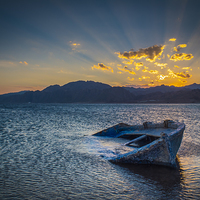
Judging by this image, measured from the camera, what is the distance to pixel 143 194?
5.22 meters

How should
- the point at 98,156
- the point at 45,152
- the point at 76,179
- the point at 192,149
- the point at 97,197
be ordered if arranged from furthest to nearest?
the point at 192,149
the point at 45,152
the point at 98,156
the point at 76,179
the point at 97,197

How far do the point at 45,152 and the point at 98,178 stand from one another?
493cm

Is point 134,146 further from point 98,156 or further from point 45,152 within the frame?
point 45,152

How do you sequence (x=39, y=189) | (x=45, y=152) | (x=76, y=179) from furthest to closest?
1. (x=45, y=152)
2. (x=76, y=179)
3. (x=39, y=189)

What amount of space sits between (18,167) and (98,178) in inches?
147

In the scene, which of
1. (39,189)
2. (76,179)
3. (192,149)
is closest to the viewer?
(39,189)

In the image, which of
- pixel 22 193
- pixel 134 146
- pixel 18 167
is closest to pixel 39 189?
pixel 22 193

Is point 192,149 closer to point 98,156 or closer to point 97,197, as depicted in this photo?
point 98,156

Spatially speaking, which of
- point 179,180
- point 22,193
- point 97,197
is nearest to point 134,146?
point 179,180

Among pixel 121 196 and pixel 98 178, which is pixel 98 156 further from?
pixel 121 196

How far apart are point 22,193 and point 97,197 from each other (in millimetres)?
2334

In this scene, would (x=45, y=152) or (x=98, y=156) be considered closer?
(x=98, y=156)

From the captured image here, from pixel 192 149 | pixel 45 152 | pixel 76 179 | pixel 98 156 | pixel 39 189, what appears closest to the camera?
pixel 39 189

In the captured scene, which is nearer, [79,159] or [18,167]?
[18,167]
